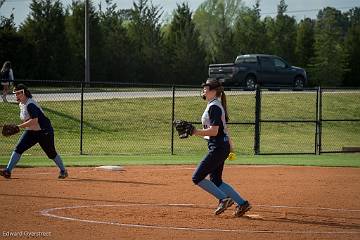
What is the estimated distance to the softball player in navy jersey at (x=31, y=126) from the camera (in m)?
14.2

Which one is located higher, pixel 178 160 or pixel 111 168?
pixel 111 168

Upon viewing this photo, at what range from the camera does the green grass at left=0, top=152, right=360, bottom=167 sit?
1972 centimetres

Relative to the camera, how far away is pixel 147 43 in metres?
50.9

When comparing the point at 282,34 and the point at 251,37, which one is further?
the point at 282,34

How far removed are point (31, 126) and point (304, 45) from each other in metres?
42.9

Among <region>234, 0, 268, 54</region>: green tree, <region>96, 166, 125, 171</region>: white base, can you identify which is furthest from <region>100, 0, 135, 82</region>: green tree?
<region>96, 166, 125, 171</region>: white base

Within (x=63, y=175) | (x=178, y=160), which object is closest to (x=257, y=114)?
(x=178, y=160)

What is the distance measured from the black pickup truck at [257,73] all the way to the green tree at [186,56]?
1257 cm

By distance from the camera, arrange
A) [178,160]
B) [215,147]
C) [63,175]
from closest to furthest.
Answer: [215,147] → [63,175] → [178,160]

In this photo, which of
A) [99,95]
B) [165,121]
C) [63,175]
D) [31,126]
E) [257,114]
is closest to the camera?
[31,126]

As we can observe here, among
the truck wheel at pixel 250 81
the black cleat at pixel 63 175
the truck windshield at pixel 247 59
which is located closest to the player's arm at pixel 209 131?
the black cleat at pixel 63 175

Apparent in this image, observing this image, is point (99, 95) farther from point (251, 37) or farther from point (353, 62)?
point (353, 62)

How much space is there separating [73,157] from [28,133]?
7.08m

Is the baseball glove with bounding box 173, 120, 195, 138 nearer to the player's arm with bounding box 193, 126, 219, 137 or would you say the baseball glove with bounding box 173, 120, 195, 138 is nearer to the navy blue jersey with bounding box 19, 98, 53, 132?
the player's arm with bounding box 193, 126, 219, 137
